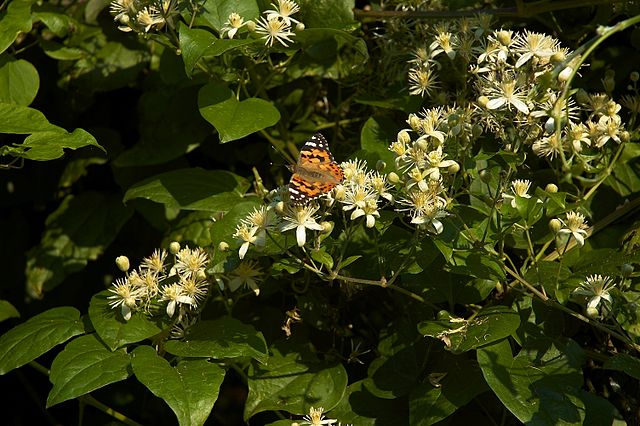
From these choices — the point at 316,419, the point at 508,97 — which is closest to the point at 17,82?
the point at 316,419

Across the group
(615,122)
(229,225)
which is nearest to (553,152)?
(615,122)

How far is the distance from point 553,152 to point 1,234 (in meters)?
2.14

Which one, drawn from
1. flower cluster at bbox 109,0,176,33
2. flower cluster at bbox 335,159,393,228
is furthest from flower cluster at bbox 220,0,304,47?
flower cluster at bbox 335,159,393,228

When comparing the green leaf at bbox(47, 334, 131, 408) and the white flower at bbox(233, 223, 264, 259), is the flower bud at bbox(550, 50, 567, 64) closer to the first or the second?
the white flower at bbox(233, 223, 264, 259)

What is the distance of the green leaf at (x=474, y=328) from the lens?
6.12 feet

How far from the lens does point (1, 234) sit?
10.9 feet

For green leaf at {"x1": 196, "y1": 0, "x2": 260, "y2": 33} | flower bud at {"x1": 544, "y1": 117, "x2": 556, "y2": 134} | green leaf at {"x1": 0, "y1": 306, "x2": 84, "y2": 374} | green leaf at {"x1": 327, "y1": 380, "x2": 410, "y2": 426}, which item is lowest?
green leaf at {"x1": 327, "y1": 380, "x2": 410, "y2": 426}

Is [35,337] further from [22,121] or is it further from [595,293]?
[595,293]

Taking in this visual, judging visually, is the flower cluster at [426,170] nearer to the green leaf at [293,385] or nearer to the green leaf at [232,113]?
the green leaf at [232,113]

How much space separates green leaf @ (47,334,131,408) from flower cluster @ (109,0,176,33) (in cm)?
79

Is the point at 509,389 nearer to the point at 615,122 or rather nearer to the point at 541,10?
the point at 615,122

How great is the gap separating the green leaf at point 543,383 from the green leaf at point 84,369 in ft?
2.64

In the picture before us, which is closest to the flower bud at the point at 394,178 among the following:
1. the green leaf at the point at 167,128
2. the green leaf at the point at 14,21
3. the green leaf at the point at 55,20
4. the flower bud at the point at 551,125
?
the flower bud at the point at 551,125

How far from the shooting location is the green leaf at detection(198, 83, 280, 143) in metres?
2.10
